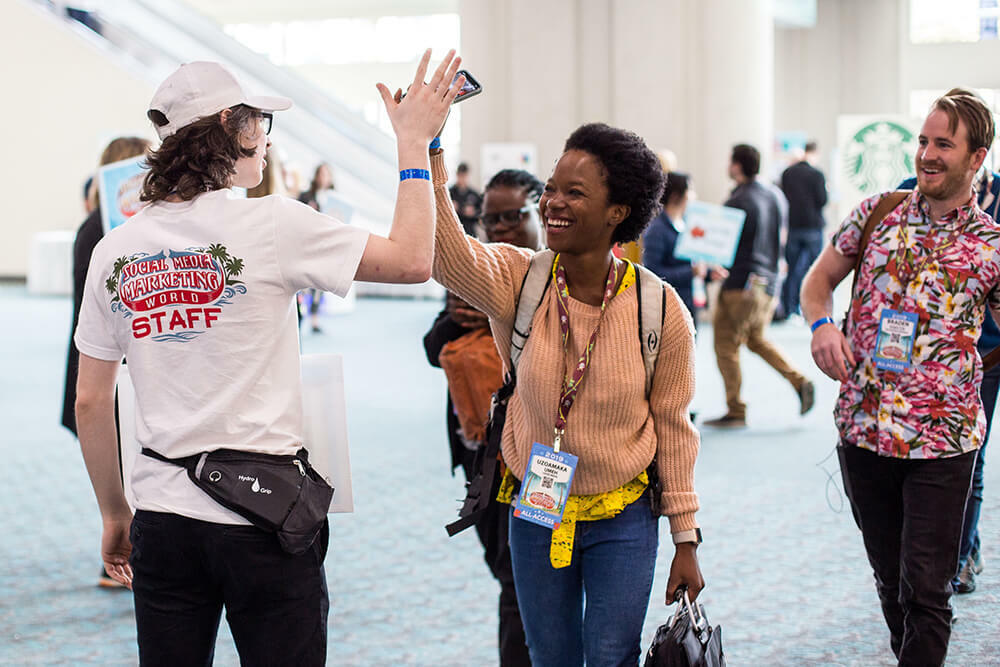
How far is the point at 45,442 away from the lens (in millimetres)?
6801

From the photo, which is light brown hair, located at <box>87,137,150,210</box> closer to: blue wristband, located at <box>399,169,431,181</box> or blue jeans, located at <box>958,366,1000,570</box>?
blue wristband, located at <box>399,169,431,181</box>

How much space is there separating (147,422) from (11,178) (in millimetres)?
19770

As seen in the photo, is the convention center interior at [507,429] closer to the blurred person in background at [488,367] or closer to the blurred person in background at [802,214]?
the blurred person in background at [488,367]

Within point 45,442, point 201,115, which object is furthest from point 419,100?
point 45,442

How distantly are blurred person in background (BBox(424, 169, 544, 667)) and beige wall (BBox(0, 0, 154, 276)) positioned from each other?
1762 centimetres

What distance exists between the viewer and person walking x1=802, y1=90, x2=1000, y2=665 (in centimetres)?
264

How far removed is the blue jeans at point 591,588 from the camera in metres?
2.07

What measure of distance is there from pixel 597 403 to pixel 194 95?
904 mm

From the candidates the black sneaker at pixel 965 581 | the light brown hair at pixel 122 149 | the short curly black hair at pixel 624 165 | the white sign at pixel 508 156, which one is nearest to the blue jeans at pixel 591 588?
the short curly black hair at pixel 624 165

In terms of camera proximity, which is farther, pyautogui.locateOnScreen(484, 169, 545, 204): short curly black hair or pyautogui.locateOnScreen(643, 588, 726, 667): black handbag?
pyautogui.locateOnScreen(484, 169, 545, 204): short curly black hair

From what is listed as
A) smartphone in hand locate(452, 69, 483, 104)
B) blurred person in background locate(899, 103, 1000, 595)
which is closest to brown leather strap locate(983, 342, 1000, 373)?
blurred person in background locate(899, 103, 1000, 595)

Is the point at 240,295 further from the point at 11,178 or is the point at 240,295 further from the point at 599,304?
the point at 11,178

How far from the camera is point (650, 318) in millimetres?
2078

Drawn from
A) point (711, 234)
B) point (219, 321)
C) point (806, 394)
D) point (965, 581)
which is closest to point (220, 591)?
point (219, 321)
